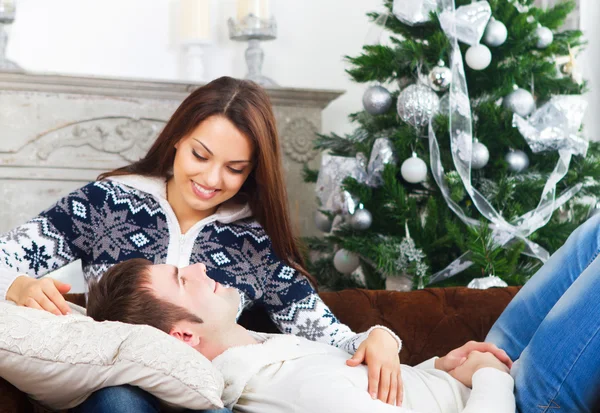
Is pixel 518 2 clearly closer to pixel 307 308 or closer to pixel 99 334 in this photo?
pixel 307 308

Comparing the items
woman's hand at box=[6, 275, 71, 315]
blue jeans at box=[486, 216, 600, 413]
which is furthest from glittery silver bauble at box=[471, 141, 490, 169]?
woman's hand at box=[6, 275, 71, 315]

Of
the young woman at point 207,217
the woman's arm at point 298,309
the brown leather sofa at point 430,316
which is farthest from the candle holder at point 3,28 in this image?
the woman's arm at point 298,309

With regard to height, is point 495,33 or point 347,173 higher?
point 495,33

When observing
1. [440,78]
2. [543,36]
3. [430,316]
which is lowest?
[430,316]

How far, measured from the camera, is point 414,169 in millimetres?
2396

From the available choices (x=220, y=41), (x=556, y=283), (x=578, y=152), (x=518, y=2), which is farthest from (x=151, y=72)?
(x=556, y=283)

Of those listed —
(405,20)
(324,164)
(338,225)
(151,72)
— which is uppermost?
(405,20)

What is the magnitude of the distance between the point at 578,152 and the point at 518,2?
21.0 inches

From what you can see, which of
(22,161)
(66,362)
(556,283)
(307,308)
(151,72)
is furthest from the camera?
(151,72)

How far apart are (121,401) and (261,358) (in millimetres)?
326

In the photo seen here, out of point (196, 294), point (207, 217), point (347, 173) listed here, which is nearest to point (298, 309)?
point (207, 217)

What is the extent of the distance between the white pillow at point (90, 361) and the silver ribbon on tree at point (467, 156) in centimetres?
139

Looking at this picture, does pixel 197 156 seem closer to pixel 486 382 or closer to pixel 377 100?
pixel 486 382

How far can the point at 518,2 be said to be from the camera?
2549 millimetres
